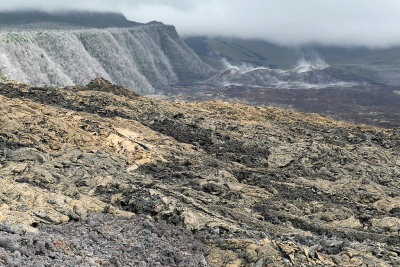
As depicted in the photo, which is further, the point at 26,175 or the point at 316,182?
the point at 316,182

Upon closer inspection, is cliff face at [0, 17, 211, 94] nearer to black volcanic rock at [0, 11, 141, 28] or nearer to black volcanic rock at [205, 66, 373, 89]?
black volcanic rock at [205, 66, 373, 89]

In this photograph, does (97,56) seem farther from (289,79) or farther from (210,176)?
(210,176)

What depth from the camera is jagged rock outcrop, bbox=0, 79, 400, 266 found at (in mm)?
11156

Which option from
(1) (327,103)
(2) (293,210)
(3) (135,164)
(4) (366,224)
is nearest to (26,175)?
(3) (135,164)

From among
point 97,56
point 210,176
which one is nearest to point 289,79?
point 97,56

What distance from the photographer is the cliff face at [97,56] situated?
76.3m

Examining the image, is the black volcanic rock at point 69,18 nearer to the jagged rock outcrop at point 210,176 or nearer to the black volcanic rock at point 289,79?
the black volcanic rock at point 289,79

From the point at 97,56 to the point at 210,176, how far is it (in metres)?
94.1

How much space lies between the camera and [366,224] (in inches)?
618

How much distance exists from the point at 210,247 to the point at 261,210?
493 centimetres

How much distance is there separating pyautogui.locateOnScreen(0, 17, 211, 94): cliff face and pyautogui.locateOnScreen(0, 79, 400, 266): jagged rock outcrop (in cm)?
5143

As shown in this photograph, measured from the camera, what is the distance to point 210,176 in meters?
18.4

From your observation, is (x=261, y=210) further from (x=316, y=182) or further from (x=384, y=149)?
(x=384, y=149)

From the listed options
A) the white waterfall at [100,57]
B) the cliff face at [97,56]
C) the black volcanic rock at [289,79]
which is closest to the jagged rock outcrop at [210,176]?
the cliff face at [97,56]
